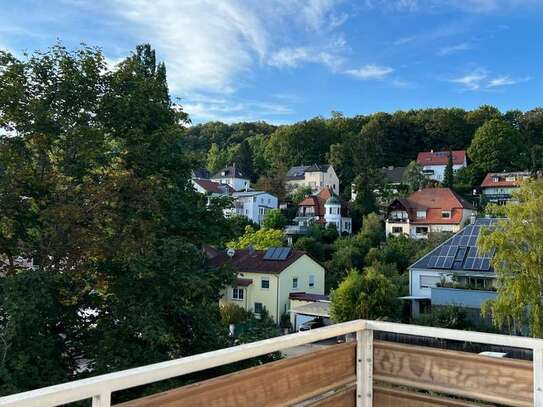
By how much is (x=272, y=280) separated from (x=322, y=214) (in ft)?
74.6

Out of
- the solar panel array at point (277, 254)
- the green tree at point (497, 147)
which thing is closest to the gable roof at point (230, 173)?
the green tree at point (497, 147)

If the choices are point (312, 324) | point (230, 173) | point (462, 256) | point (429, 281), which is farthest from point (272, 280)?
point (230, 173)

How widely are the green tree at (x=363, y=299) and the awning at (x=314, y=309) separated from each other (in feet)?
8.84

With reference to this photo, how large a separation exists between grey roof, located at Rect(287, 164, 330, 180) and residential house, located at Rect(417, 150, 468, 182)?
12.0m

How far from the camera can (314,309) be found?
23.1 metres

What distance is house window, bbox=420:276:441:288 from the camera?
73.7ft

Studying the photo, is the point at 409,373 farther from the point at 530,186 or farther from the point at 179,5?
the point at 530,186

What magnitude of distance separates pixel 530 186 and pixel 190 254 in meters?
12.5

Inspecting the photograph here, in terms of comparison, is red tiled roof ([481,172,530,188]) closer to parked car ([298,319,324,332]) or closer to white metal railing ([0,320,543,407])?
parked car ([298,319,324,332])

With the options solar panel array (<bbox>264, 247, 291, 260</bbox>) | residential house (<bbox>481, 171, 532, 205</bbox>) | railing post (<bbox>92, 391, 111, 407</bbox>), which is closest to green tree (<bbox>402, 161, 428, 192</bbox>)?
residential house (<bbox>481, 171, 532, 205</bbox>)

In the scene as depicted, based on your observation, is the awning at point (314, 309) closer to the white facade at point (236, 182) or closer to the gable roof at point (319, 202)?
the gable roof at point (319, 202)

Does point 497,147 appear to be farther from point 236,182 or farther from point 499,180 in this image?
point 236,182

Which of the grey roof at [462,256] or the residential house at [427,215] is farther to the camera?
the residential house at [427,215]

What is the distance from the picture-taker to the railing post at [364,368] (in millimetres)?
2422
